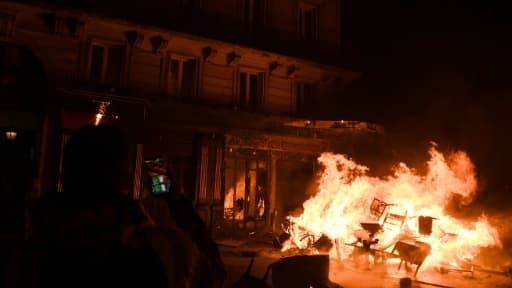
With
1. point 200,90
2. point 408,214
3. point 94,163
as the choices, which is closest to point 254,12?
point 200,90

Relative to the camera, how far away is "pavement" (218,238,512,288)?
9.11m

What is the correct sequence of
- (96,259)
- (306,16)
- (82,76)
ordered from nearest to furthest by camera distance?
(96,259) < (82,76) < (306,16)

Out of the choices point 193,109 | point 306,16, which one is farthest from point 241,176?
point 306,16

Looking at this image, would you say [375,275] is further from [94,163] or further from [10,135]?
[10,135]

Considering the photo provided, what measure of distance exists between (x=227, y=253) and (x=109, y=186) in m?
11.4

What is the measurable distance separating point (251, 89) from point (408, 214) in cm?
855

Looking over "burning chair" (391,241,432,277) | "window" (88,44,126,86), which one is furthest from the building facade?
"burning chair" (391,241,432,277)

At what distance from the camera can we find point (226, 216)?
16.0 m

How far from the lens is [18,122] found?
1262cm

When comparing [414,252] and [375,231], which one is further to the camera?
[375,231]

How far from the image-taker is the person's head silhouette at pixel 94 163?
5.55 feet

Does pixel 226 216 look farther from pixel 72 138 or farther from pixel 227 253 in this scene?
pixel 72 138

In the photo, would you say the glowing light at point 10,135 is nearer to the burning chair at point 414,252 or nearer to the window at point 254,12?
the window at point 254,12

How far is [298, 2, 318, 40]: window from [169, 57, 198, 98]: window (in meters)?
6.11
